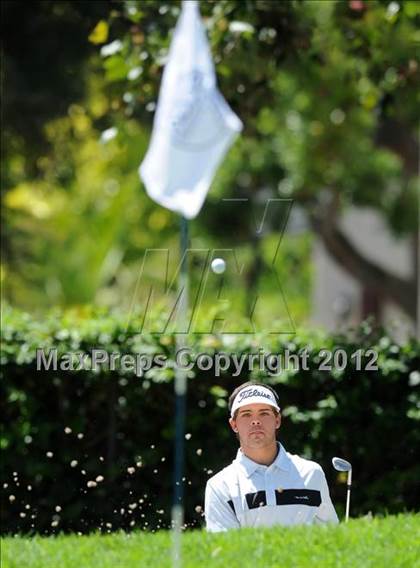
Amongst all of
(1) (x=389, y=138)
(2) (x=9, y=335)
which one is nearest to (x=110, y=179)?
(1) (x=389, y=138)

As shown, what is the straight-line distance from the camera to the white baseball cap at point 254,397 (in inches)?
235

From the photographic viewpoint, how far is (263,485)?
584 cm

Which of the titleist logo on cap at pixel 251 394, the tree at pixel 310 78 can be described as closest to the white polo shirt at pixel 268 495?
the titleist logo on cap at pixel 251 394

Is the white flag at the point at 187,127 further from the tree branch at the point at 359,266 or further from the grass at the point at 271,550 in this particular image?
the tree branch at the point at 359,266

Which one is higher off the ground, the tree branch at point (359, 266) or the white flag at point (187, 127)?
the tree branch at point (359, 266)

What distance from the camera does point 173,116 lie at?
20.8 feet

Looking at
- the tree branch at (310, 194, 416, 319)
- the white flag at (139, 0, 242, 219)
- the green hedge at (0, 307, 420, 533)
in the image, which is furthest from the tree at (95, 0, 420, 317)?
the white flag at (139, 0, 242, 219)

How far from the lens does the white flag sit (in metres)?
6.21

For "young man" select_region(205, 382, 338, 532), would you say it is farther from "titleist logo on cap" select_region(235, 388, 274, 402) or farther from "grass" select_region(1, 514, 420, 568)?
"grass" select_region(1, 514, 420, 568)

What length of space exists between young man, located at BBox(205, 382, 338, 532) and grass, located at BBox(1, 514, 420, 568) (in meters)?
0.12

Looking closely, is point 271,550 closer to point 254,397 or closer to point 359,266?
point 254,397

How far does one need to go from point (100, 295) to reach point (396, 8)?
19422 millimetres

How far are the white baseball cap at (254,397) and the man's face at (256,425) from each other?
0.06ft

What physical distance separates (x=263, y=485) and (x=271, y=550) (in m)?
0.32
